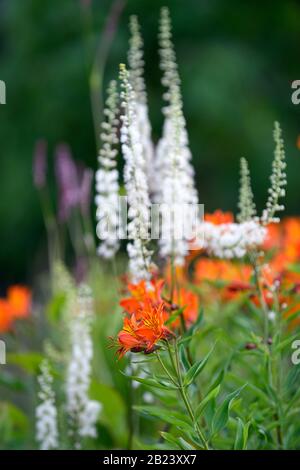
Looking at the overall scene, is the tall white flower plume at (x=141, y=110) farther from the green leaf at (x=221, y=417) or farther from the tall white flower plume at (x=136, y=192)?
the green leaf at (x=221, y=417)

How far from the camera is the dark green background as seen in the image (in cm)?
992

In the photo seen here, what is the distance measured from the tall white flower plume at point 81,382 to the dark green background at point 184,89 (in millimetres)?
7105

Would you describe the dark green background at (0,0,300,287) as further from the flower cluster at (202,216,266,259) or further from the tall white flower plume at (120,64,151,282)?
the tall white flower plume at (120,64,151,282)

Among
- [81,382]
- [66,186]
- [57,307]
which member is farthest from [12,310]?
[81,382]

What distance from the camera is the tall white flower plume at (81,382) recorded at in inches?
96.7

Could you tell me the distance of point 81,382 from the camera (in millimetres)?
2520

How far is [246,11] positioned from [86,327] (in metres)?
8.97

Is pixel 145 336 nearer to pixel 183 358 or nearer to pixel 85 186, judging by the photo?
pixel 183 358

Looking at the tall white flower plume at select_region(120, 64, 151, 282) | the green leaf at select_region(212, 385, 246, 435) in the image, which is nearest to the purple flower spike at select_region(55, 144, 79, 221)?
the tall white flower plume at select_region(120, 64, 151, 282)

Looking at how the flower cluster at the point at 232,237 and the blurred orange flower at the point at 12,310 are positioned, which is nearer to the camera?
the flower cluster at the point at 232,237

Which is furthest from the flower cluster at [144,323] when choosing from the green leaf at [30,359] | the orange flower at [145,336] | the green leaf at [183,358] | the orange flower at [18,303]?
the orange flower at [18,303]

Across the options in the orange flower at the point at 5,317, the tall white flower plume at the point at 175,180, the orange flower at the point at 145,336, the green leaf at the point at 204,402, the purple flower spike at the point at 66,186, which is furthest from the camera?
the orange flower at the point at 5,317
